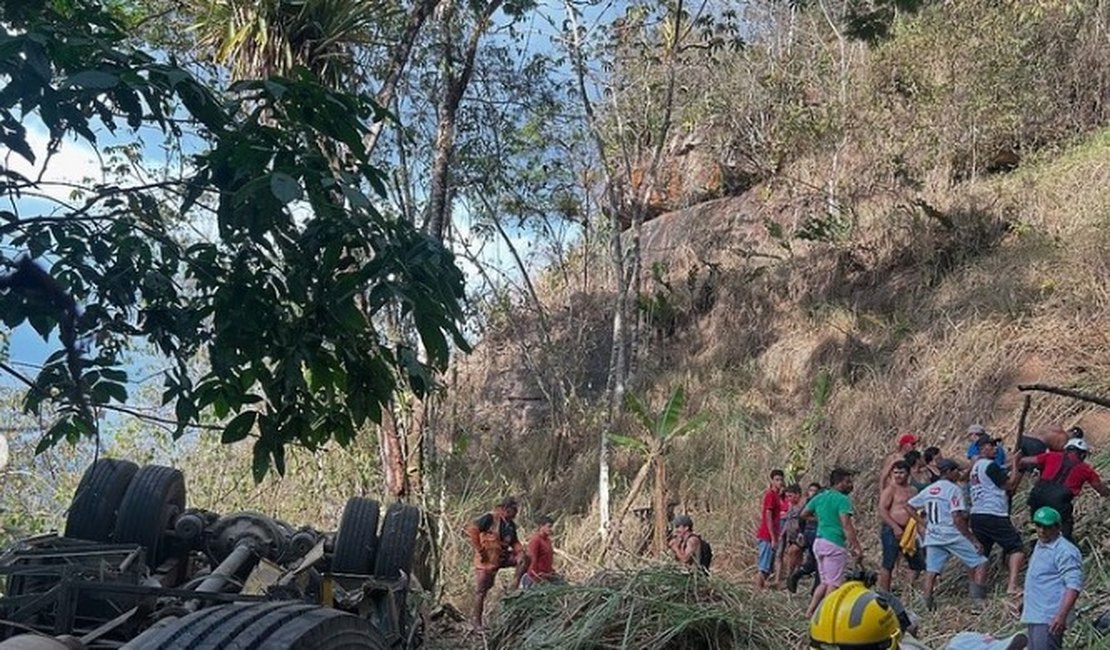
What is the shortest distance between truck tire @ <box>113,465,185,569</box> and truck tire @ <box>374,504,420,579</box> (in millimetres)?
1370

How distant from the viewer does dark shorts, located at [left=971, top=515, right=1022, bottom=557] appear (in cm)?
1049

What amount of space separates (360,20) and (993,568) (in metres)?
7.85

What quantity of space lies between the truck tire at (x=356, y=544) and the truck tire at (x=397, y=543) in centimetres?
6

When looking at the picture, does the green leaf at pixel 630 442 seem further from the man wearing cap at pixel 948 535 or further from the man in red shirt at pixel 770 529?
the man wearing cap at pixel 948 535

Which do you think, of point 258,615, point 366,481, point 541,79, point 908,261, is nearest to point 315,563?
point 258,615

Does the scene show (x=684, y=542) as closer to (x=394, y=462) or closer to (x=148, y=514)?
(x=394, y=462)

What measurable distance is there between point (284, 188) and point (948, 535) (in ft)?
26.9

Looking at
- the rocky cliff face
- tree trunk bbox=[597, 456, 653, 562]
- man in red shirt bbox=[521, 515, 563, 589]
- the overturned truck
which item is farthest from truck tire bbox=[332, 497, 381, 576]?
the rocky cliff face

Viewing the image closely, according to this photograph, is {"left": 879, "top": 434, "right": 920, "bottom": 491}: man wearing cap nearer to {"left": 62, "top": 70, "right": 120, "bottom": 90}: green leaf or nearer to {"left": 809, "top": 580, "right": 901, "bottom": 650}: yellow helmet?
{"left": 809, "top": 580, "right": 901, "bottom": 650}: yellow helmet

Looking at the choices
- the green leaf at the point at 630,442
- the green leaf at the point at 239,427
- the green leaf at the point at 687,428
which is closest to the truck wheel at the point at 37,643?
the green leaf at the point at 239,427

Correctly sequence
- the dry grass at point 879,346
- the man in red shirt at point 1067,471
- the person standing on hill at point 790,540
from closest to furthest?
the man in red shirt at point 1067,471 → the person standing on hill at point 790,540 → the dry grass at point 879,346

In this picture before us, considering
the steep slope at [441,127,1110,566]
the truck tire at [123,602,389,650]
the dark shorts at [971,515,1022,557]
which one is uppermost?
Result: the steep slope at [441,127,1110,566]

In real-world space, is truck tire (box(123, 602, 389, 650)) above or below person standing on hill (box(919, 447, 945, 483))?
Answer: below

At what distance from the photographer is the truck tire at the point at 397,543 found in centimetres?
799
